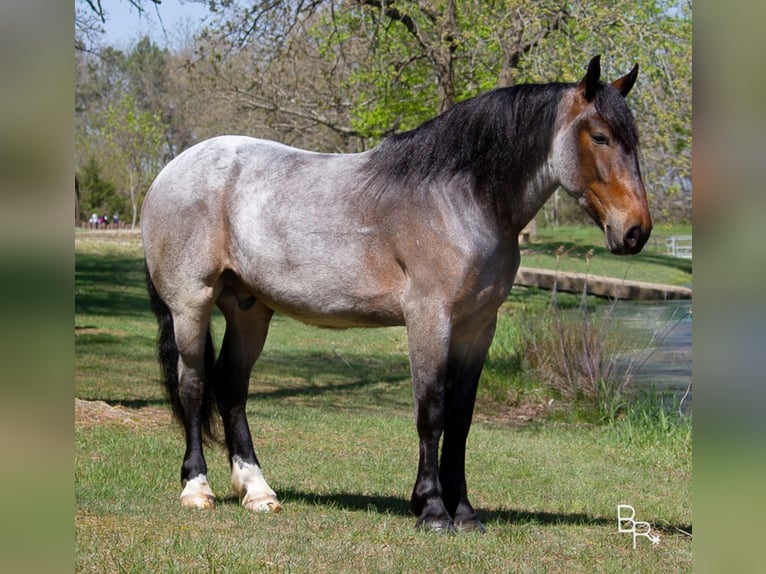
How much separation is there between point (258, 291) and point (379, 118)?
41.7ft

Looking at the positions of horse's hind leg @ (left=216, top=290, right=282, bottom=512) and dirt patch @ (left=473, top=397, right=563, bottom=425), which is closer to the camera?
horse's hind leg @ (left=216, top=290, right=282, bottom=512)

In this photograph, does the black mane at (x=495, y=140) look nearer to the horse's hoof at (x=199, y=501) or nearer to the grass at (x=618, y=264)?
the horse's hoof at (x=199, y=501)

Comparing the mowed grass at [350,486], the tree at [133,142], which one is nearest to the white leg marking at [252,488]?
the mowed grass at [350,486]

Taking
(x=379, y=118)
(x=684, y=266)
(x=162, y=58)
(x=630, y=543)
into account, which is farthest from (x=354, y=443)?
(x=162, y=58)

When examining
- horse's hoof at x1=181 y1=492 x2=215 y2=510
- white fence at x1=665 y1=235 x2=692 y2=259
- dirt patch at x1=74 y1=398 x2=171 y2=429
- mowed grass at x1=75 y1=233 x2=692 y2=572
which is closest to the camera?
mowed grass at x1=75 y1=233 x2=692 y2=572

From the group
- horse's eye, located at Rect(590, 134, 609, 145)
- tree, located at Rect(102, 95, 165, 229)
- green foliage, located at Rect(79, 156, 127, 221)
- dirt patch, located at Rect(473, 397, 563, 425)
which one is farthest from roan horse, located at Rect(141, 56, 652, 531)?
green foliage, located at Rect(79, 156, 127, 221)

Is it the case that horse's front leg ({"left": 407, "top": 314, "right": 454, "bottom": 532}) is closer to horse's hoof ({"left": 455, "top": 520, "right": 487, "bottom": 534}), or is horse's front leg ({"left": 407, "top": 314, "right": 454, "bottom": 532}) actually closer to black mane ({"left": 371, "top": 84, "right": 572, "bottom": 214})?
horse's hoof ({"left": 455, "top": 520, "right": 487, "bottom": 534})

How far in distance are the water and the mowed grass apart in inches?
51.2

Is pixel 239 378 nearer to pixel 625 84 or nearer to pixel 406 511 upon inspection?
pixel 406 511

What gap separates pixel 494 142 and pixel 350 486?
2.69 metres

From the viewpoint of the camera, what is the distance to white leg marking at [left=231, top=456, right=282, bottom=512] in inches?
203

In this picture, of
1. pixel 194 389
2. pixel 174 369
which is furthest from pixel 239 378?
pixel 174 369
